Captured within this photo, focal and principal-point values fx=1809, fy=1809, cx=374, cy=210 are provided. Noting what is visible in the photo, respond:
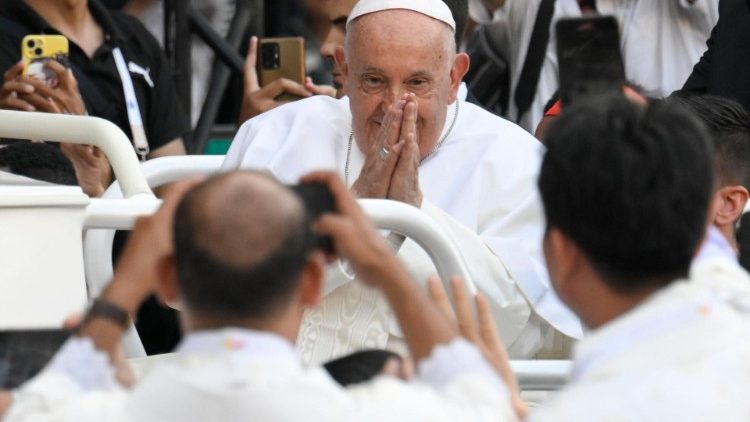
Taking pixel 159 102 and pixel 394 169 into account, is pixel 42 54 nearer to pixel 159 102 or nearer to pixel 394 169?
pixel 159 102

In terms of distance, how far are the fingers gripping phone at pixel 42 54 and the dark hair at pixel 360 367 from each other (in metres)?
2.94

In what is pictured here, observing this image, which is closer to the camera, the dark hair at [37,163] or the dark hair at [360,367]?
the dark hair at [360,367]

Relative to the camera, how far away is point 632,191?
2.49 meters

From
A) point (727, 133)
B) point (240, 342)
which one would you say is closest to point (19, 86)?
point (727, 133)

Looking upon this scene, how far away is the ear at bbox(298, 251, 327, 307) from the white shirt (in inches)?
3.4

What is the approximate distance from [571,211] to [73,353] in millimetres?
720

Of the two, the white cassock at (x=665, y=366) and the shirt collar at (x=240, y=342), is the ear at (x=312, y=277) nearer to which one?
the shirt collar at (x=240, y=342)

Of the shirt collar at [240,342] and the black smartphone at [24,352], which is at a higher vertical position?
the shirt collar at [240,342]

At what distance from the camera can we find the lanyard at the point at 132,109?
5.74m

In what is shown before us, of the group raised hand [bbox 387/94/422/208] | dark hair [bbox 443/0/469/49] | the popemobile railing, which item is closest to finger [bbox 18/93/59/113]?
dark hair [bbox 443/0/469/49]

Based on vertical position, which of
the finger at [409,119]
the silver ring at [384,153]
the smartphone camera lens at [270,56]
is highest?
the finger at [409,119]

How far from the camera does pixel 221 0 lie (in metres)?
7.31

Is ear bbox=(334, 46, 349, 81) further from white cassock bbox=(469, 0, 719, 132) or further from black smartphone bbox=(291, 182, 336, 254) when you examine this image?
black smartphone bbox=(291, 182, 336, 254)

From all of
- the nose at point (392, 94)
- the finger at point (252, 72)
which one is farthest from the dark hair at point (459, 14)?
the nose at point (392, 94)
